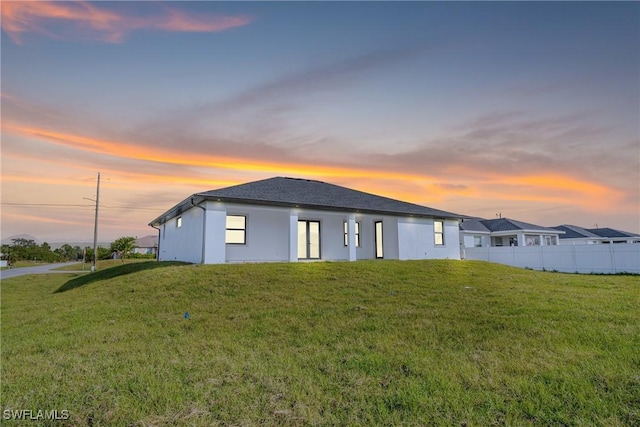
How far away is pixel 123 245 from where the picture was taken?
1775 inches

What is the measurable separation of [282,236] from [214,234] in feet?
12.3

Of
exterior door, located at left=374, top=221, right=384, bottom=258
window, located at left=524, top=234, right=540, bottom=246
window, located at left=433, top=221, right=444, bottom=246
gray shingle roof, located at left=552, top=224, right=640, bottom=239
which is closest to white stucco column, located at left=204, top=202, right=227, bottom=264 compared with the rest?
exterior door, located at left=374, top=221, right=384, bottom=258

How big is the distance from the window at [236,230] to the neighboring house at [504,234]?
25.3m

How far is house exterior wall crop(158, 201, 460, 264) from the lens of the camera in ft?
46.4

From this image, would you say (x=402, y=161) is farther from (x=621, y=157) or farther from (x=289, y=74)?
(x=621, y=157)

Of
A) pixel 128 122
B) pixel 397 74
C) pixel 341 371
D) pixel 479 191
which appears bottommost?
pixel 341 371

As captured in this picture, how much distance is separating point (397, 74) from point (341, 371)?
10.7 m

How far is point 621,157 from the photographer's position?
52.5ft

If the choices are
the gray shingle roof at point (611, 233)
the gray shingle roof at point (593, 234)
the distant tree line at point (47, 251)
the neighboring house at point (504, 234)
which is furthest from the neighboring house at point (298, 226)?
the gray shingle roof at point (611, 233)

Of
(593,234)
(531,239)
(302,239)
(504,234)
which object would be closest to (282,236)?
(302,239)

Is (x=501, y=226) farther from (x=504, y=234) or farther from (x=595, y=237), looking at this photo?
(x=595, y=237)

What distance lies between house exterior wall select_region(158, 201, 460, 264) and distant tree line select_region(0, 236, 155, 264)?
28197 millimetres

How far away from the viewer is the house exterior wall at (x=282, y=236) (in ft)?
46.4

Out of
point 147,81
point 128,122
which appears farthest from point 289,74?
point 128,122
